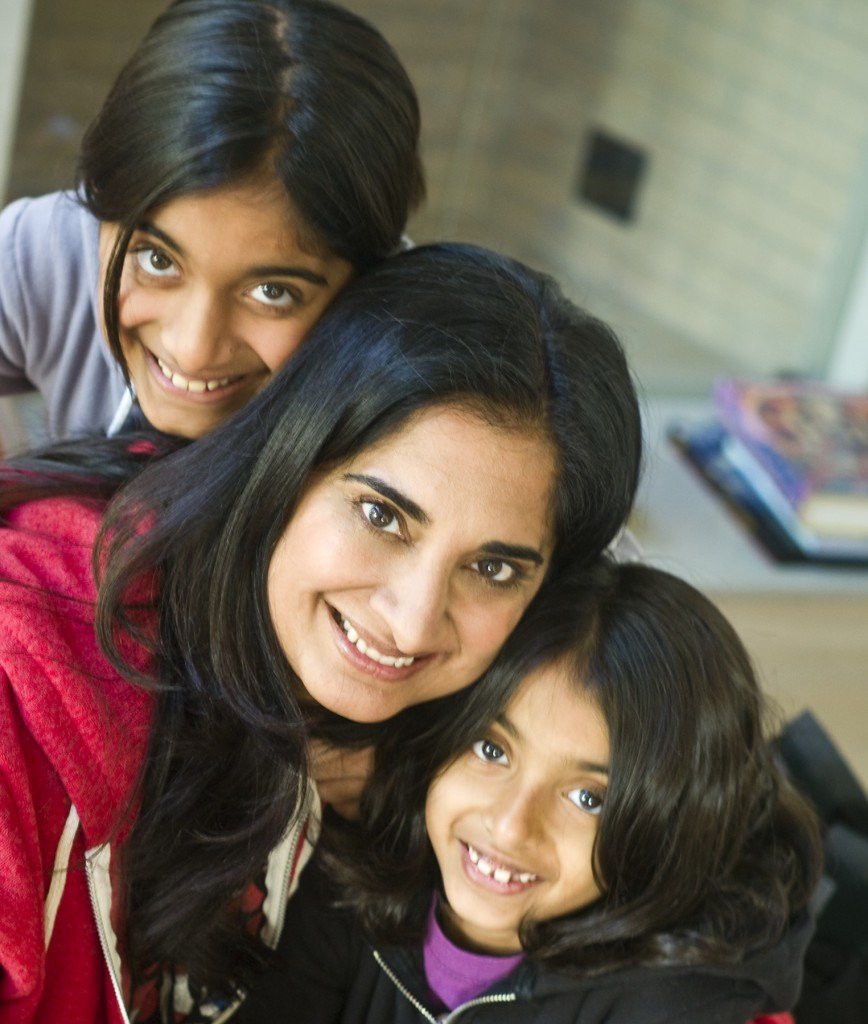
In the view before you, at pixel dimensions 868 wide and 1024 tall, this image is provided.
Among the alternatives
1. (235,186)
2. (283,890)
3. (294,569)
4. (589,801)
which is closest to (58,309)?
(235,186)

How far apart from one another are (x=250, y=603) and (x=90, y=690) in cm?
14

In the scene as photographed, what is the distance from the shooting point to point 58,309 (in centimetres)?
150

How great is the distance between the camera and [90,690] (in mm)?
1130

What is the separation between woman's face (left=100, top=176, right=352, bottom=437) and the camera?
1.22 metres

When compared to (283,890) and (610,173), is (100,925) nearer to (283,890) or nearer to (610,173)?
(283,890)

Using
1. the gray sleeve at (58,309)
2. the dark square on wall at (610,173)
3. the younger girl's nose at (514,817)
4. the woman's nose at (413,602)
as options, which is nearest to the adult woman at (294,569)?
the woman's nose at (413,602)

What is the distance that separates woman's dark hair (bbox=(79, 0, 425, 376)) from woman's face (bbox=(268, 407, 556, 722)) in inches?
8.9

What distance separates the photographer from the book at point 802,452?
2.32 metres

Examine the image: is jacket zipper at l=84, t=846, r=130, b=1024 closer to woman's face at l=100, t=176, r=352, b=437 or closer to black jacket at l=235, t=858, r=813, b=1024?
black jacket at l=235, t=858, r=813, b=1024

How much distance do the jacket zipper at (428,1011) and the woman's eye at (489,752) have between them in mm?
208

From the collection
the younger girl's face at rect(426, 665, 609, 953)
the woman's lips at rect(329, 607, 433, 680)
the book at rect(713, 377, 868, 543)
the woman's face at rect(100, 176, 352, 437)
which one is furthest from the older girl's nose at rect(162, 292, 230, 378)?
the book at rect(713, 377, 868, 543)

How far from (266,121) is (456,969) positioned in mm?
764

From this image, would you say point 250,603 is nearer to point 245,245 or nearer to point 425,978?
point 245,245

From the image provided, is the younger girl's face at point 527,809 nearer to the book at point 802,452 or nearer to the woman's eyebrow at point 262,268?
the woman's eyebrow at point 262,268
